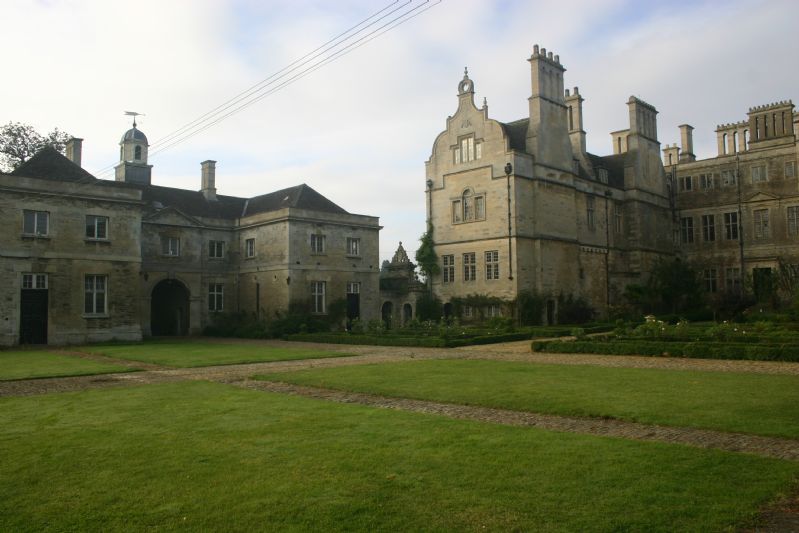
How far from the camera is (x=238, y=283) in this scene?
135 feet

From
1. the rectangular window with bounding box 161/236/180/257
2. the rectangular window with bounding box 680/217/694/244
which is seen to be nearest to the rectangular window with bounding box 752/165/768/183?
the rectangular window with bounding box 680/217/694/244

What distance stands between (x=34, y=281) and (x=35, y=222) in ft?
9.01

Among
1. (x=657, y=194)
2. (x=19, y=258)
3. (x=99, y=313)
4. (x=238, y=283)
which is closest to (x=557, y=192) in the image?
(x=657, y=194)

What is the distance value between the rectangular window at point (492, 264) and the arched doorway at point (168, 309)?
731 inches

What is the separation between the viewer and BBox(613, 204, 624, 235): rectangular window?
4494 centimetres

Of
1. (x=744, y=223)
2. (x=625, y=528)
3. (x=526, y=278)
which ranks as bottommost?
(x=625, y=528)

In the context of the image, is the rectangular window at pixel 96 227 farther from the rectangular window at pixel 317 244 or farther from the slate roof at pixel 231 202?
the rectangular window at pixel 317 244

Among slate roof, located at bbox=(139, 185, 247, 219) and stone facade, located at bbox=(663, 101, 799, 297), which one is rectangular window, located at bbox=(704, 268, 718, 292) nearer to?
stone facade, located at bbox=(663, 101, 799, 297)

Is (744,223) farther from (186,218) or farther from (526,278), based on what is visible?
(186,218)

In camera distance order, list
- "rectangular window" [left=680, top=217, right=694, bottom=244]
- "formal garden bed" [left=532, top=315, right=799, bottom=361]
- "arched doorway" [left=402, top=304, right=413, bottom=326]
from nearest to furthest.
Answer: "formal garden bed" [left=532, top=315, right=799, bottom=361] → "arched doorway" [left=402, top=304, right=413, bottom=326] → "rectangular window" [left=680, top=217, right=694, bottom=244]

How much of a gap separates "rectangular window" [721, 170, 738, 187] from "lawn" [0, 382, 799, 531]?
44.1 m

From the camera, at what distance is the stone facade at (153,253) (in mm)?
29406

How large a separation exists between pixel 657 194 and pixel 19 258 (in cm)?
4166

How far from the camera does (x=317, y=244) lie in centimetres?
3856
